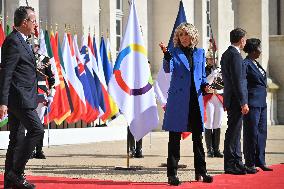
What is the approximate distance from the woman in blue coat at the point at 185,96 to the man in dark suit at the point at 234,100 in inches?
36.0

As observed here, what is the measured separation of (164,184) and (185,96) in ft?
3.14

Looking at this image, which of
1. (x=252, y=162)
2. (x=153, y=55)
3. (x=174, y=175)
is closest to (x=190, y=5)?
(x=153, y=55)

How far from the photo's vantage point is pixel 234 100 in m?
8.48

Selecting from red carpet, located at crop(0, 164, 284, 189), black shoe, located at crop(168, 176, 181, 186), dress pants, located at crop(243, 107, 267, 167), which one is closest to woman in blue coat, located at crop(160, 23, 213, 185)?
black shoe, located at crop(168, 176, 181, 186)

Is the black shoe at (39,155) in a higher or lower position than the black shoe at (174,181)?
lower

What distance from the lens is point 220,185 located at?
7.30 m

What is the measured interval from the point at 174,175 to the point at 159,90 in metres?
3.41

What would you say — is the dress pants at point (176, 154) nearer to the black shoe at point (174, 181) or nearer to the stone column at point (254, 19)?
the black shoe at point (174, 181)

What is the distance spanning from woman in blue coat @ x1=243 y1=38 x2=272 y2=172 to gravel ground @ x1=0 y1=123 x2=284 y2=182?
1.59 feet

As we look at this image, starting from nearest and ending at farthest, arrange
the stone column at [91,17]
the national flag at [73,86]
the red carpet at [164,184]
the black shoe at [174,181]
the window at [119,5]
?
1. the red carpet at [164,184]
2. the black shoe at [174,181]
3. the national flag at [73,86]
4. the stone column at [91,17]
5. the window at [119,5]

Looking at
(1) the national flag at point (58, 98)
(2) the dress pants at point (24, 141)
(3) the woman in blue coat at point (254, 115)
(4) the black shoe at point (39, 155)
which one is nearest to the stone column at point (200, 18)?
(1) the national flag at point (58, 98)

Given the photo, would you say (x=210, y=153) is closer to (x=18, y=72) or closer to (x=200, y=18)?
(x=18, y=72)

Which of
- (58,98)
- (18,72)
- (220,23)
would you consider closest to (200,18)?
(220,23)

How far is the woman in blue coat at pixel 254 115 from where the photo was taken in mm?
8836
